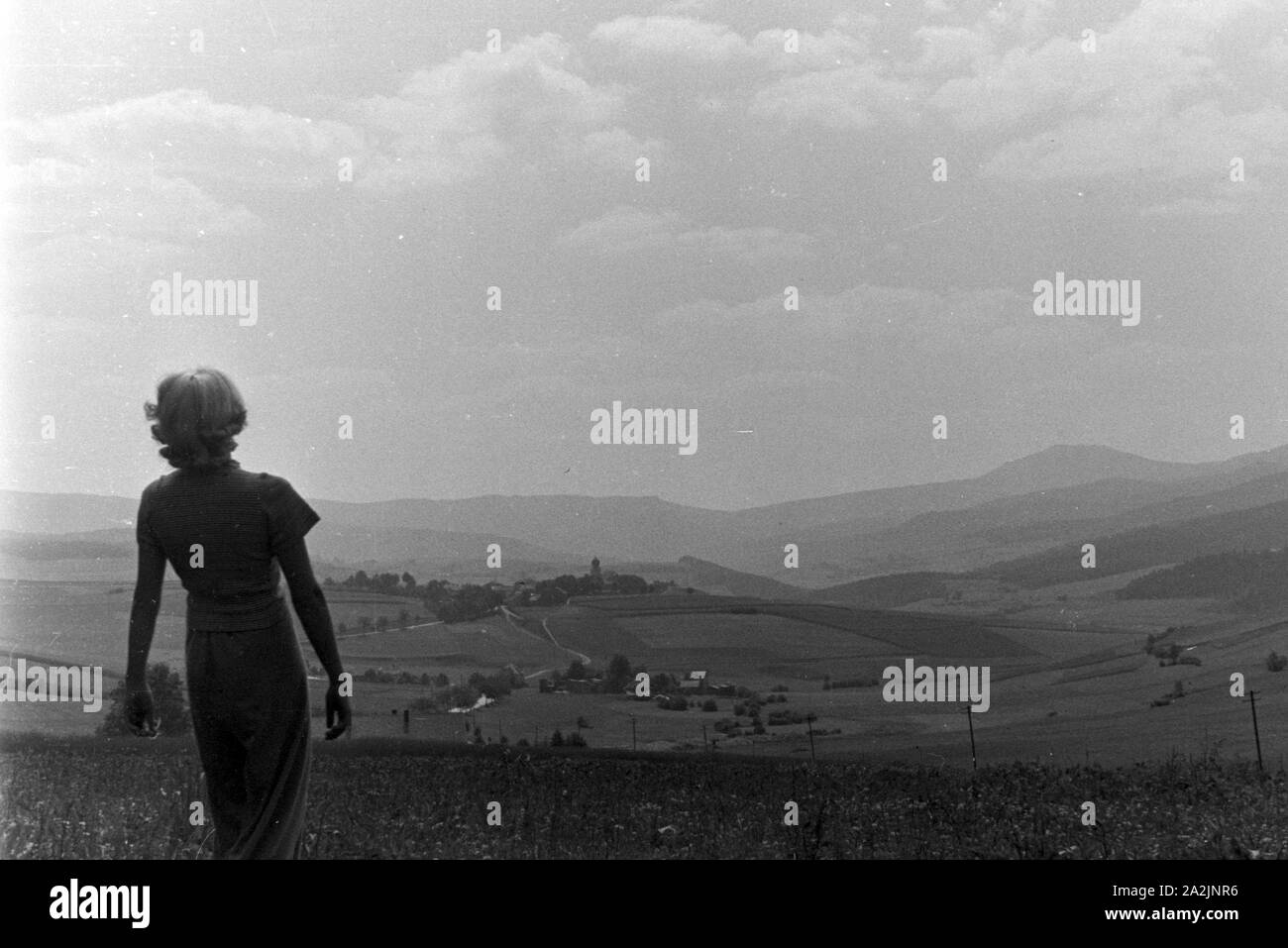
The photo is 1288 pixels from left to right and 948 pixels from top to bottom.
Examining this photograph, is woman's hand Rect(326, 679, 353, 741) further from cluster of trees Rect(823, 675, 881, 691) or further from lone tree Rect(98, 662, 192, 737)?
cluster of trees Rect(823, 675, 881, 691)

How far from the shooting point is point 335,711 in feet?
15.8

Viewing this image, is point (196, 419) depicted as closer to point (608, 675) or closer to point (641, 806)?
point (608, 675)

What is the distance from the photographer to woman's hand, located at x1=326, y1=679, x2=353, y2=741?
15.8ft

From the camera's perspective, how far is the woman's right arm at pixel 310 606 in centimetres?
469

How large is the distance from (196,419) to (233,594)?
70 centimetres

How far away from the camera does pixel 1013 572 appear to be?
619 centimetres

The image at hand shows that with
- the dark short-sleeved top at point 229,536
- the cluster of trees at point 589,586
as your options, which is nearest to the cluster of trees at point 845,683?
the cluster of trees at point 589,586

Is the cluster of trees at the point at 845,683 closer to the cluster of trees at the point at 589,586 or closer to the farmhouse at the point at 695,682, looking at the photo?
the farmhouse at the point at 695,682
